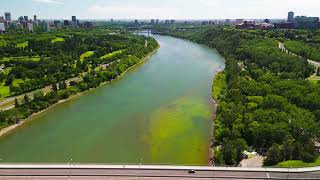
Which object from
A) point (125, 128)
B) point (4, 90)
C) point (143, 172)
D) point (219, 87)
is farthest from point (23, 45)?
point (143, 172)

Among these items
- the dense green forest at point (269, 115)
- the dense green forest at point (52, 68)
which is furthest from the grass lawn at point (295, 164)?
the dense green forest at point (52, 68)

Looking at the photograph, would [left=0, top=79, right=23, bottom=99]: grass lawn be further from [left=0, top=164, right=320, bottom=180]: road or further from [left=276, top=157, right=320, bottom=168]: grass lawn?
[left=276, top=157, right=320, bottom=168]: grass lawn

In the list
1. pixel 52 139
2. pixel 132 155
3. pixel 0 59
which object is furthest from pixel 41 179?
pixel 0 59

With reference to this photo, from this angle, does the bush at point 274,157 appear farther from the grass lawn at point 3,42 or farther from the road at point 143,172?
the grass lawn at point 3,42

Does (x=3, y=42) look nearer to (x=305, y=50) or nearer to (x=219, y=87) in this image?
(x=219, y=87)

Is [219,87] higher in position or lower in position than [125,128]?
higher
